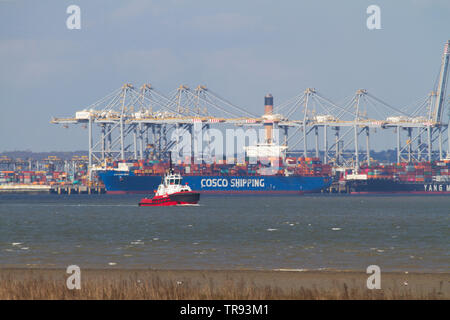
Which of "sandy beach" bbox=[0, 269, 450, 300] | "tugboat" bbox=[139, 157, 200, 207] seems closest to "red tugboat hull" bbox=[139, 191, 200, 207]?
"tugboat" bbox=[139, 157, 200, 207]

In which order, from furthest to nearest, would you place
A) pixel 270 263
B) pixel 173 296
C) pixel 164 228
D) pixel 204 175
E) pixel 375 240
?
1. pixel 204 175
2. pixel 164 228
3. pixel 375 240
4. pixel 270 263
5. pixel 173 296

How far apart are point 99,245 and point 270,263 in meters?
15.7

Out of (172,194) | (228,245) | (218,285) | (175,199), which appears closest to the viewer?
(218,285)

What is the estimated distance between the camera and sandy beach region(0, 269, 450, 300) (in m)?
21.4

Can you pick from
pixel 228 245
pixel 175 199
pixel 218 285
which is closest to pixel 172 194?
pixel 175 199

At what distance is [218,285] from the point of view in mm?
27547

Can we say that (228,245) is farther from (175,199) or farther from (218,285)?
(175,199)

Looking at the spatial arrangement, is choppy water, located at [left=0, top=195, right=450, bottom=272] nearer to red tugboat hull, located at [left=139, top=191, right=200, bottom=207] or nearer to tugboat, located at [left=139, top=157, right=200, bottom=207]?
tugboat, located at [left=139, top=157, right=200, bottom=207]
